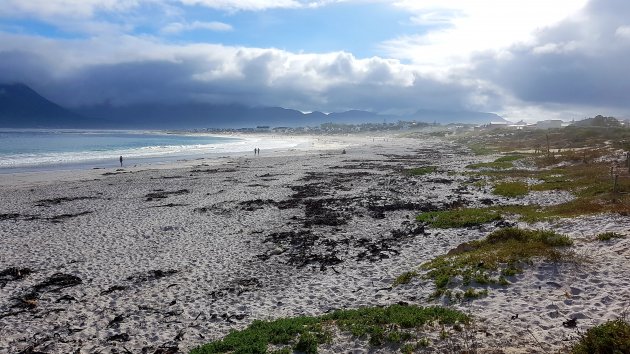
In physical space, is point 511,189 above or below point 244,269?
above

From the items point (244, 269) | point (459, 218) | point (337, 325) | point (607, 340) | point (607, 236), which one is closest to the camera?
point (607, 340)

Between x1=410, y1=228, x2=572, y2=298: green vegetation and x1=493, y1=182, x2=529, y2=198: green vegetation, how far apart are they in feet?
42.7

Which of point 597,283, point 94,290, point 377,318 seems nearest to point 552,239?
point 597,283

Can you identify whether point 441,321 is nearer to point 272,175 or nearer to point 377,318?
point 377,318

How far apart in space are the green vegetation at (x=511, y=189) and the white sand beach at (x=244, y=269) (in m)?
0.92

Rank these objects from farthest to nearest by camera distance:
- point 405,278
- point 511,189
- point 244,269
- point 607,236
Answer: point 511,189 < point 244,269 < point 607,236 < point 405,278

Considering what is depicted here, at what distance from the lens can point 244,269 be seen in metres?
15.7

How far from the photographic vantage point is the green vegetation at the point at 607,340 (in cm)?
704

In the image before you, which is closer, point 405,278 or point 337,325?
point 337,325

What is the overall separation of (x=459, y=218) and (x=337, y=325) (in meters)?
12.6

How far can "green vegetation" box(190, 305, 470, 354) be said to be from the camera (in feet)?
30.3

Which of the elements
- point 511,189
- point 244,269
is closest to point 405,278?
point 244,269

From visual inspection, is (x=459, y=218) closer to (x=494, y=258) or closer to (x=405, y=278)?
(x=494, y=258)

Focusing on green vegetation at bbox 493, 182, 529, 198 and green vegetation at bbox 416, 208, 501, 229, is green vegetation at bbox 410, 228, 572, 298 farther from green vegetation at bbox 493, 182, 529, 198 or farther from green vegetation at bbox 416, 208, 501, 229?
green vegetation at bbox 493, 182, 529, 198
